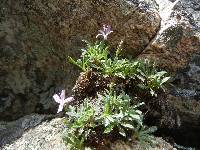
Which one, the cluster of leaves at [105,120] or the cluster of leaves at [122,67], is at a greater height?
the cluster of leaves at [122,67]

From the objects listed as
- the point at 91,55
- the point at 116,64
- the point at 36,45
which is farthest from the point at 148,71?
the point at 36,45

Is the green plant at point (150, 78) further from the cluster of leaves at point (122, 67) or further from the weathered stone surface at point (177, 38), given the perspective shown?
the weathered stone surface at point (177, 38)

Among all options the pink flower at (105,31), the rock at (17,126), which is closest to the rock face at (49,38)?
the rock at (17,126)

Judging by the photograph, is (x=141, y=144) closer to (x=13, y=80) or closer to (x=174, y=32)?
(x=174, y=32)

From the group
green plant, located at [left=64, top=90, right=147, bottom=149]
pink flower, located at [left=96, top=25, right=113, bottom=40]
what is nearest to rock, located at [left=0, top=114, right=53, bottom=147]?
green plant, located at [left=64, top=90, right=147, bottom=149]

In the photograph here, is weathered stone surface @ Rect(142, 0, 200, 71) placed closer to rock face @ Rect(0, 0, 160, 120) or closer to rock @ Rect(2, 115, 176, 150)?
rock face @ Rect(0, 0, 160, 120)

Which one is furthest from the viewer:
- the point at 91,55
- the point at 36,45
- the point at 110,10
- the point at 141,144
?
the point at 36,45

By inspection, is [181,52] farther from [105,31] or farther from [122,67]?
[105,31]
